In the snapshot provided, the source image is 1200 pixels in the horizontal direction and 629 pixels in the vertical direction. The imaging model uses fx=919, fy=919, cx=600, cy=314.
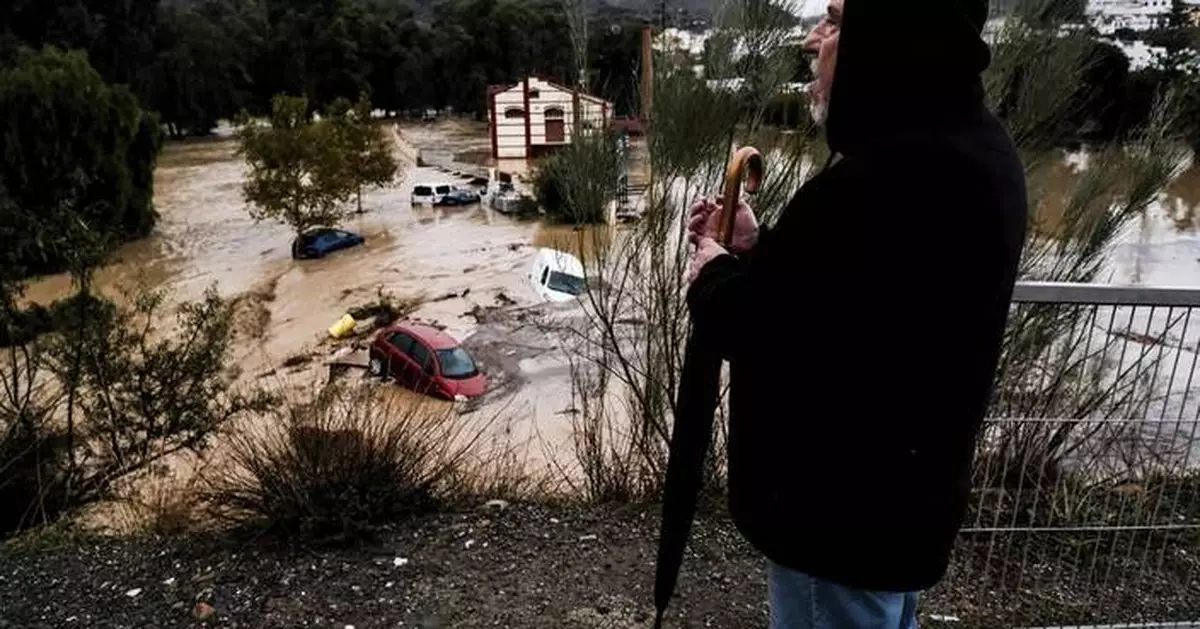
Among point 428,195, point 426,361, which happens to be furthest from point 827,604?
point 428,195

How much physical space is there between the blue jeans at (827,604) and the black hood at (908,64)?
2.09 feet

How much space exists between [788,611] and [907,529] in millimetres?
255

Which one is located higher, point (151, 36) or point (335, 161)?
point (151, 36)

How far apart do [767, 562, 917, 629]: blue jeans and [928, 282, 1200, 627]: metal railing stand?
1.26 meters

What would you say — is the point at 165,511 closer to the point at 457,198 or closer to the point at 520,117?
the point at 457,198

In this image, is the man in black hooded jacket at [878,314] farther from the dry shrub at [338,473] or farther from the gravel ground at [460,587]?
the dry shrub at [338,473]

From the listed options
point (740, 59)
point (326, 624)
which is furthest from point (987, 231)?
point (740, 59)

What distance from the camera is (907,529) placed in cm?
128

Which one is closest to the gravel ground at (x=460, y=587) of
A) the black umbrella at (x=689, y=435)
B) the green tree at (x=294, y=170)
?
the black umbrella at (x=689, y=435)

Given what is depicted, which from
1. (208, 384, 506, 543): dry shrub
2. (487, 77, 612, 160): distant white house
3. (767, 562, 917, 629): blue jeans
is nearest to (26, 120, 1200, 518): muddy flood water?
(208, 384, 506, 543): dry shrub

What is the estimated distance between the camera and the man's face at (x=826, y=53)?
1320 mm

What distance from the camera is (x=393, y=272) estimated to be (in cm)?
2102

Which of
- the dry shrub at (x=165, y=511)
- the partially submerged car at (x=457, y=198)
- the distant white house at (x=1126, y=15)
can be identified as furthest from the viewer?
the partially submerged car at (x=457, y=198)

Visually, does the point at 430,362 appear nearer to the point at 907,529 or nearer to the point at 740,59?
→ the point at 740,59
